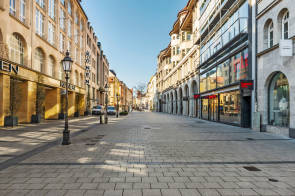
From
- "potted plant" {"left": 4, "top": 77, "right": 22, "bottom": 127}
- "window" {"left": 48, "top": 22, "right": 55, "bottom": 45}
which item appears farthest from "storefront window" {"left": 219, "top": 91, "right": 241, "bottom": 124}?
"window" {"left": 48, "top": 22, "right": 55, "bottom": 45}

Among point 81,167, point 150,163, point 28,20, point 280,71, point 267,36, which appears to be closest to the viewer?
point 81,167

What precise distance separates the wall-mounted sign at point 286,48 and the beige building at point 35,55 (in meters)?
18.1

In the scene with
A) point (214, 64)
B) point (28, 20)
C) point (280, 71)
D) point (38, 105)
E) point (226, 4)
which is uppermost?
point (226, 4)

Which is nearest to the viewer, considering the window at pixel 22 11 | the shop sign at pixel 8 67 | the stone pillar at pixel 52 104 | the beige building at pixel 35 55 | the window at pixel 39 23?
the shop sign at pixel 8 67

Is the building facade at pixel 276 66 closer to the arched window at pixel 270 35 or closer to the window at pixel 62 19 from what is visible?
the arched window at pixel 270 35

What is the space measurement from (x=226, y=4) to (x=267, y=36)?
7135 mm

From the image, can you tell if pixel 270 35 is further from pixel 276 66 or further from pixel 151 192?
pixel 151 192

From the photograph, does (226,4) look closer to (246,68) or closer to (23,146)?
(246,68)

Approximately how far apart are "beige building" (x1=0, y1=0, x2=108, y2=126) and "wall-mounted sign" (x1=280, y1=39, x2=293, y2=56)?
18.1m

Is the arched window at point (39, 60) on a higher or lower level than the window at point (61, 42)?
lower

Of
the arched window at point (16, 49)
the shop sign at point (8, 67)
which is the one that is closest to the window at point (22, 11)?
the arched window at point (16, 49)

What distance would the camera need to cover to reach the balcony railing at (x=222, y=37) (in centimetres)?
1420

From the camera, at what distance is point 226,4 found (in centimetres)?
1686

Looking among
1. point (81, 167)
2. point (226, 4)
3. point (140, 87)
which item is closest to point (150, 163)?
point (81, 167)
